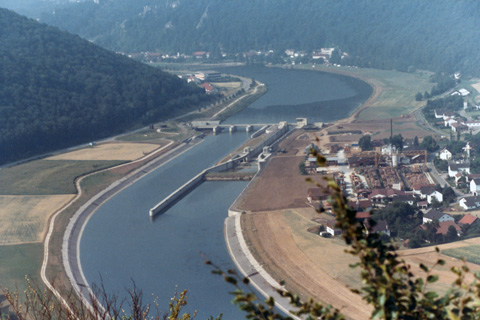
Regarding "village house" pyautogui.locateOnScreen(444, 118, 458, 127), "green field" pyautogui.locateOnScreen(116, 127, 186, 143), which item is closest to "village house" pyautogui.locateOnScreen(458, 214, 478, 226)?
"village house" pyautogui.locateOnScreen(444, 118, 458, 127)

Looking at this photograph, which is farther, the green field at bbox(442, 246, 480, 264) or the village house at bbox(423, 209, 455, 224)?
the village house at bbox(423, 209, 455, 224)

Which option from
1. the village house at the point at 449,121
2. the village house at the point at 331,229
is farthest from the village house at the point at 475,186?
the village house at the point at 449,121

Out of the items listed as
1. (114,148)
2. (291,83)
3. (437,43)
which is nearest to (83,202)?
(114,148)

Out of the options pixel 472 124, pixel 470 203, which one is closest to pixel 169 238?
pixel 470 203

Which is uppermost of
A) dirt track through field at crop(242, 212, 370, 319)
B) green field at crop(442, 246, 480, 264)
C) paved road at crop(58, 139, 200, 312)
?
green field at crop(442, 246, 480, 264)

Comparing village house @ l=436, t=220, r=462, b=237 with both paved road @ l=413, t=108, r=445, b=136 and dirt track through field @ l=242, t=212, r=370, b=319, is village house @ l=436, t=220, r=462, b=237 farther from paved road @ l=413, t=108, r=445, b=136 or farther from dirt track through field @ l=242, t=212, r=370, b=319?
paved road @ l=413, t=108, r=445, b=136

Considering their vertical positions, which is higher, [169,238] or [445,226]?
[445,226]

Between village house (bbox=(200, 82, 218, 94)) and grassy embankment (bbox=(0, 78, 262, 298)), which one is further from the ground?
village house (bbox=(200, 82, 218, 94))

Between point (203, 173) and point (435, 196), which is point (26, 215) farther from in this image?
point (435, 196)
